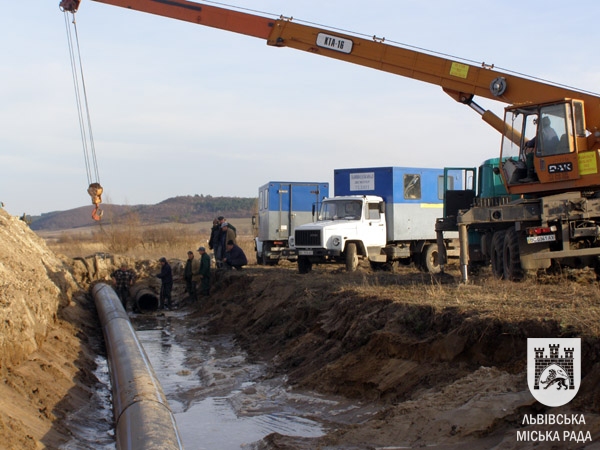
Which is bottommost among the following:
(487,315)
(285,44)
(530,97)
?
(487,315)

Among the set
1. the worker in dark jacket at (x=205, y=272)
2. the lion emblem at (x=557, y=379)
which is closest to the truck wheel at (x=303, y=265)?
the worker in dark jacket at (x=205, y=272)

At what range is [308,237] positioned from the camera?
64.9 feet

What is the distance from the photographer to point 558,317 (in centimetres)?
799

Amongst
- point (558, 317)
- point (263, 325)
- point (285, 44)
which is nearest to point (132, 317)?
point (263, 325)

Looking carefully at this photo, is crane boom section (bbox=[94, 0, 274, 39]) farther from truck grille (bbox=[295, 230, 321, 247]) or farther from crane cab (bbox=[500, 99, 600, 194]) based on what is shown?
crane cab (bbox=[500, 99, 600, 194])

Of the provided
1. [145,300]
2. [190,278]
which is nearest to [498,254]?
[190,278]

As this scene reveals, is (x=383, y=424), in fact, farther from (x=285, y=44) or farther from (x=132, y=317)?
(x=132, y=317)

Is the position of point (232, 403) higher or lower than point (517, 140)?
lower

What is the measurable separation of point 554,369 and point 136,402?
452cm

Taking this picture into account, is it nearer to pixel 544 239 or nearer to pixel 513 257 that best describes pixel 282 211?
pixel 513 257

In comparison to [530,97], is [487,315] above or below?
below

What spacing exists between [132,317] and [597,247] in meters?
12.6

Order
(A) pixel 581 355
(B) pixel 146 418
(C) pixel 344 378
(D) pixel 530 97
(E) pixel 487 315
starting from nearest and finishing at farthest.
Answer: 1. (A) pixel 581 355
2. (B) pixel 146 418
3. (E) pixel 487 315
4. (C) pixel 344 378
5. (D) pixel 530 97

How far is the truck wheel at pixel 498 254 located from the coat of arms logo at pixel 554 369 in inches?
269
